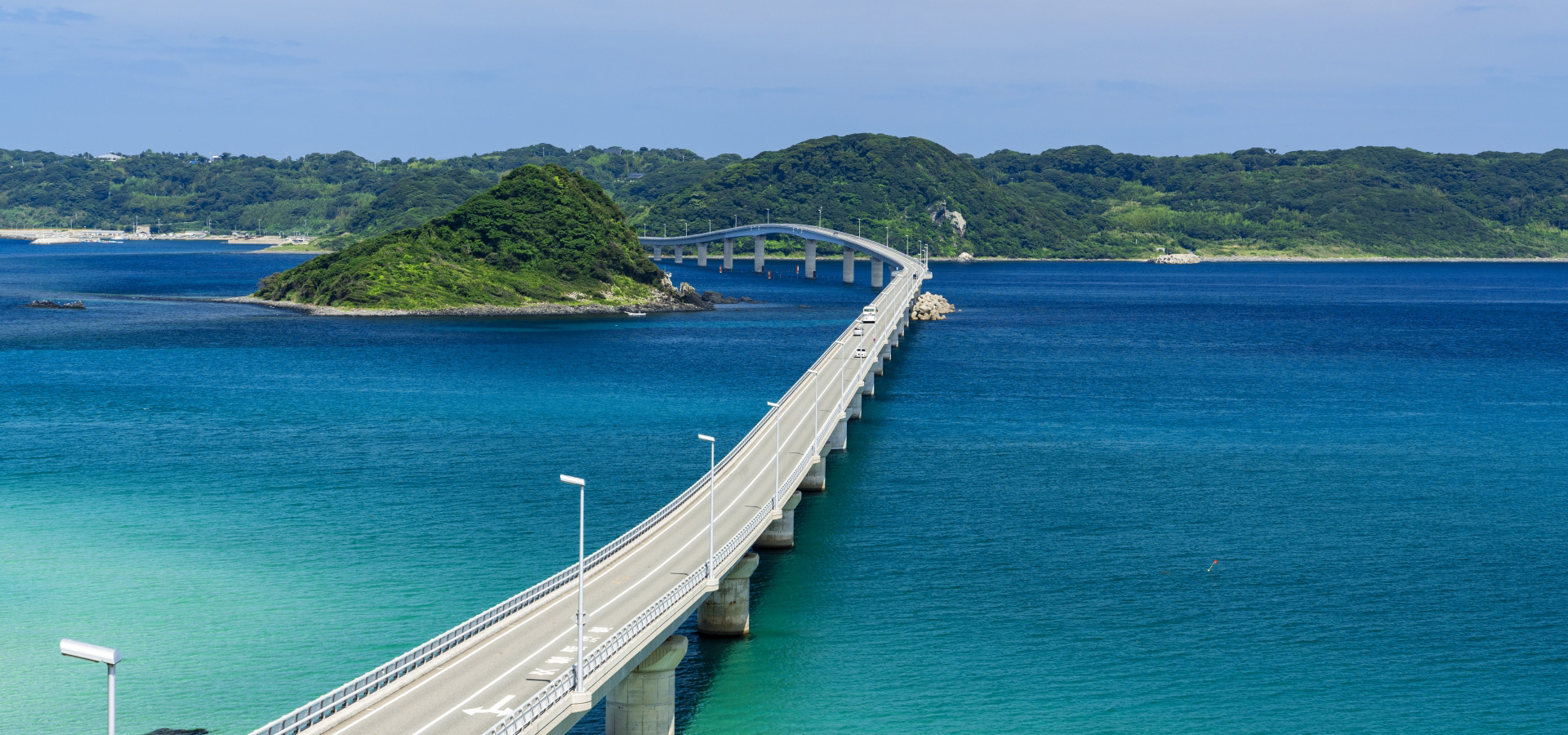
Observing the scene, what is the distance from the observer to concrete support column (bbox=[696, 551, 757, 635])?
52219 millimetres

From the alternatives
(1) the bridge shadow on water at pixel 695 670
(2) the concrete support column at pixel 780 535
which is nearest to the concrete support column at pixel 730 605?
(1) the bridge shadow on water at pixel 695 670

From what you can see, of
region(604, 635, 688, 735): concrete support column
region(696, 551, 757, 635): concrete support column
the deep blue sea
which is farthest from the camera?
region(696, 551, 757, 635): concrete support column

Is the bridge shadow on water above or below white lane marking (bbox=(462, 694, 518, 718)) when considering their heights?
below

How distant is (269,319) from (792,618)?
154 metres

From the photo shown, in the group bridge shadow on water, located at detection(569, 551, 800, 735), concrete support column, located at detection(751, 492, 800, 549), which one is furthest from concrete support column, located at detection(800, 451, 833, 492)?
bridge shadow on water, located at detection(569, 551, 800, 735)

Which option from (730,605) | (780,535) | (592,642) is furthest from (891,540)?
(592,642)

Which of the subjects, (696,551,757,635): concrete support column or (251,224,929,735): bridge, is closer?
(251,224,929,735): bridge

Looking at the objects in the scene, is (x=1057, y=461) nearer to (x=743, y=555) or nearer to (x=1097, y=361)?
(x=743, y=555)

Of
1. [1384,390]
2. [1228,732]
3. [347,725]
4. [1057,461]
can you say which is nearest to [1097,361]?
[1384,390]

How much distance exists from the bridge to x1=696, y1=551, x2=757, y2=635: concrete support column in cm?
5

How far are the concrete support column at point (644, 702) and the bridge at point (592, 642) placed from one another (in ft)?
0.12

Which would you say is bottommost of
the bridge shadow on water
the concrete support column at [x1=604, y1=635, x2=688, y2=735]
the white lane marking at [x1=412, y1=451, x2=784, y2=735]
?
the bridge shadow on water

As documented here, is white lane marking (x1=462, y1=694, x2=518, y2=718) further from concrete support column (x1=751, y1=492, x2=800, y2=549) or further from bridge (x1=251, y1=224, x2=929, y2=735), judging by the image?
concrete support column (x1=751, y1=492, x2=800, y2=549)

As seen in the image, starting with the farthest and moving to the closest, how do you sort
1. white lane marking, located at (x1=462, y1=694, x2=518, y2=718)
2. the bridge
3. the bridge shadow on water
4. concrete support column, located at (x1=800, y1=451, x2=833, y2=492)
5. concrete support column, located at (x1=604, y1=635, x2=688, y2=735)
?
concrete support column, located at (x1=800, y1=451, x2=833, y2=492) → the bridge shadow on water → concrete support column, located at (x1=604, y1=635, x2=688, y2=735) → white lane marking, located at (x1=462, y1=694, x2=518, y2=718) → the bridge
